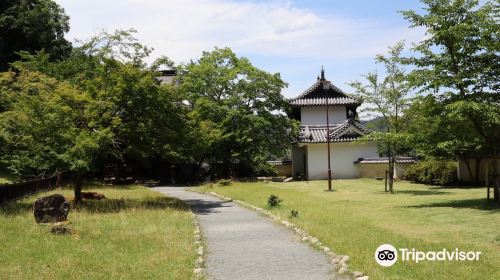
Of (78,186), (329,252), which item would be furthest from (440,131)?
(78,186)

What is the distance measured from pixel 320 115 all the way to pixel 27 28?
2437cm

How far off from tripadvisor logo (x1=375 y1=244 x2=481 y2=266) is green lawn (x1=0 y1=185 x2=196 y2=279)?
11.3 ft

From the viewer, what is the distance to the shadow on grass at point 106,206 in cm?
1702

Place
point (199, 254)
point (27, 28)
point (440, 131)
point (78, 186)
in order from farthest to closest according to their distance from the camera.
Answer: point (27, 28)
point (78, 186)
point (440, 131)
point (199, 254)

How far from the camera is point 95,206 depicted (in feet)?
61.4

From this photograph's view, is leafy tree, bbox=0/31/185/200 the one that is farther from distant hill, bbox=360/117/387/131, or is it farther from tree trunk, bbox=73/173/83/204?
distant hill, bbox=360/117/387/131

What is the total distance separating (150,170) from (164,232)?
29.3 m

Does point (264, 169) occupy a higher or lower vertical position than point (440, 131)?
lower

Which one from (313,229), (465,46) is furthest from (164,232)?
(465,46)

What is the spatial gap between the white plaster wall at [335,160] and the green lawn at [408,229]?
19110mm

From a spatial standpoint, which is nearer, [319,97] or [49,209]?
[49,209]

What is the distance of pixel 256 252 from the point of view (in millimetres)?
10148

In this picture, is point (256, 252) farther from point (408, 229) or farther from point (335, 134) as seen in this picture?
point (335, 134)

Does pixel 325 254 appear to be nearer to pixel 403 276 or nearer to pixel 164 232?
pixel 403 276
